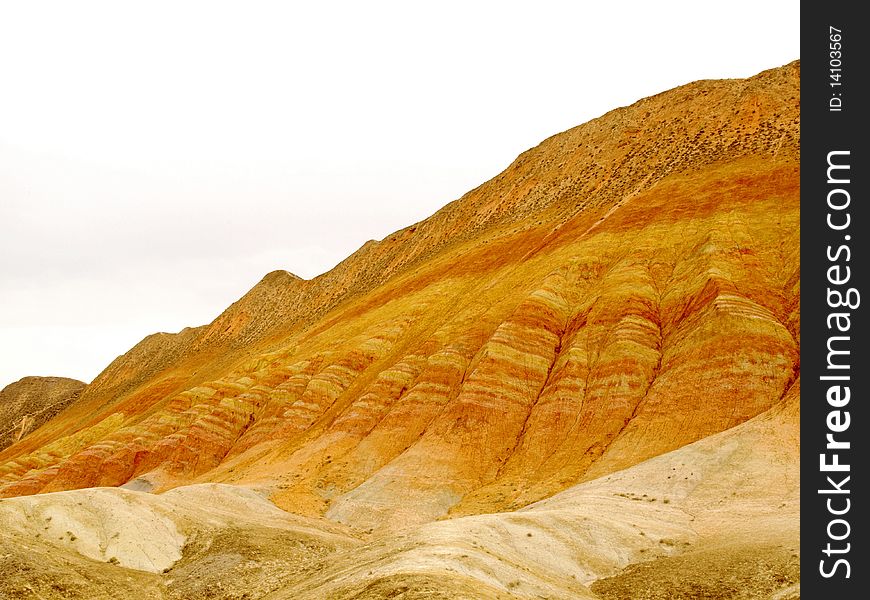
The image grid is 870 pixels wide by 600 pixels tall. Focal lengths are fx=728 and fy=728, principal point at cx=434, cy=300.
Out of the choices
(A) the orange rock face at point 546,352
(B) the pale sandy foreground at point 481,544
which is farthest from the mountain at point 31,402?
(B) the pale sandy foreground at point 481,544

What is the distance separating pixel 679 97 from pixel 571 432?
52.1 m

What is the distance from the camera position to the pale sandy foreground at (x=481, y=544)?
2058 cm

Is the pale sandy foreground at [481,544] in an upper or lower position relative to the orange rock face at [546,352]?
lower

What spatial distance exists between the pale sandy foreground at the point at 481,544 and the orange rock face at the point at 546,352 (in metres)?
5.10

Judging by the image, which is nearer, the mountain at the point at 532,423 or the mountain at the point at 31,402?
the mountain at the point at 532,423

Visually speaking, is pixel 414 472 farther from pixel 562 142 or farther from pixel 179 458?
pixel 562 142

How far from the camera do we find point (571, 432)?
44.0 meters

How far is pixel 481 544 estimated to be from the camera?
22172mm

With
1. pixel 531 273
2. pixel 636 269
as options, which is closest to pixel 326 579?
pixel 636 269

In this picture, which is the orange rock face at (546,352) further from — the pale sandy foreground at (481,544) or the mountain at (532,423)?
the pale sandy foreground at (481,544)

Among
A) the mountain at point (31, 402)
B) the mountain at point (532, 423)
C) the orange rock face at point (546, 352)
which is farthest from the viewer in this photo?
the mountain at point (31, 402)
